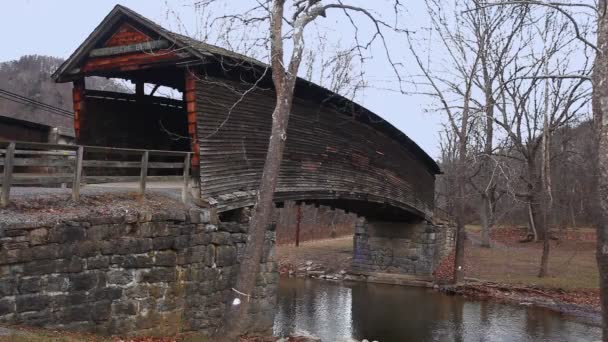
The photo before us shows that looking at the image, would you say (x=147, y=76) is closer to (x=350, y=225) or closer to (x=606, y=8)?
(x=606, y=8)

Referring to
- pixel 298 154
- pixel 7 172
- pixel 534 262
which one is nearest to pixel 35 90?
pixel 298 154

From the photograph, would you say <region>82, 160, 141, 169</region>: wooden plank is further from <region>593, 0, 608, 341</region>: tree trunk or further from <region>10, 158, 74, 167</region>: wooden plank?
<region>593, 0, 608, 341</region>: tree trunk

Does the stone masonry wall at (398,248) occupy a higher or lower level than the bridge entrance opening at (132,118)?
lower

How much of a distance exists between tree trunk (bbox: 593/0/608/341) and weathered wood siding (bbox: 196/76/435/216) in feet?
18.0

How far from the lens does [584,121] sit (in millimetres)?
38000

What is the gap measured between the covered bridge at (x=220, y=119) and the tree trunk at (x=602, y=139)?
536cm

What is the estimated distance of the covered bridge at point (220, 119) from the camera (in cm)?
1091

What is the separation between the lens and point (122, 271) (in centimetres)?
880

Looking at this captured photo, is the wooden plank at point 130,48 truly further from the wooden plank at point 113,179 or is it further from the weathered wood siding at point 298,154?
the wooden plank at point 113,179

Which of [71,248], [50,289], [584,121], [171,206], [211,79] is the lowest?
[50,289]

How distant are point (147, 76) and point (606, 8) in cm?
1021

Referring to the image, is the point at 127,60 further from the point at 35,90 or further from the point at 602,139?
the point at 35,90

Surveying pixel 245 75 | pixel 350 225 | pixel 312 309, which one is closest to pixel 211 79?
pixel 245 75

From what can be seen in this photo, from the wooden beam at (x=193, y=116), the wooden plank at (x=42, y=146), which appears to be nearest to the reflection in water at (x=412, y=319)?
the wooden beam at (x=193, y=116)
